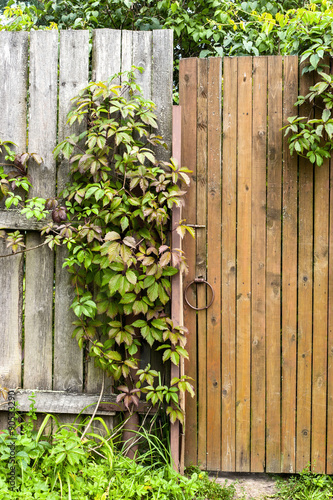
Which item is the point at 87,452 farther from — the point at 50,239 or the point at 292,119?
the point at 292,119

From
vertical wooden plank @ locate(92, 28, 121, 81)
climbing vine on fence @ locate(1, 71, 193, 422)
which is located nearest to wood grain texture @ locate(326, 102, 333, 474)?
climbing vine on fence @ locate(1, 71, 193, 422)

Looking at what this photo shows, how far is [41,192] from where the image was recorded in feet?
7.30

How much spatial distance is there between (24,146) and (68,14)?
2.05m

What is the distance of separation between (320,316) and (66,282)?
61.3 inches

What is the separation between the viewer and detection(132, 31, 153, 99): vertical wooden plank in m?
2.17

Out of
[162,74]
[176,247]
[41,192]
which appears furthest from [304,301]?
[41,192]

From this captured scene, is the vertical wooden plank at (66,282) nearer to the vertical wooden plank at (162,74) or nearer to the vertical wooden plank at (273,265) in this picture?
the vertical wooden plank at (162,74)

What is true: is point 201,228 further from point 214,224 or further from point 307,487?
point 307,487

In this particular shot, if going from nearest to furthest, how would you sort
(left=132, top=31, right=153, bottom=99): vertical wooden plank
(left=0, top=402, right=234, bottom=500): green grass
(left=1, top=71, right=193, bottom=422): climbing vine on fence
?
(left=0, top=402, right=234, bottom=500): green grass → (left=1, top=71, right=193, bottom=422): climbing vine on fence → (left=132, top=31, right=153, bottom=99): vertical wooden plank

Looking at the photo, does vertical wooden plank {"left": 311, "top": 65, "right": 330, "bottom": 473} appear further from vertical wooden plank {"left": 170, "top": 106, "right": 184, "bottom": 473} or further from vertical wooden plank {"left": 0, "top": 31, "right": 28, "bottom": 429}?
vertical wooden plank {"left": 0, "top": 31, "right": 28, "bottom": 429}

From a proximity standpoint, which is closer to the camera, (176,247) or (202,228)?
(176,247)

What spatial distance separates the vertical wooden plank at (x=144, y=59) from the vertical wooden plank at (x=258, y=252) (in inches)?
25.3

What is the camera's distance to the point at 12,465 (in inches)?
74.2

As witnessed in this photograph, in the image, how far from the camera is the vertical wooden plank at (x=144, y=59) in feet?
7.13
